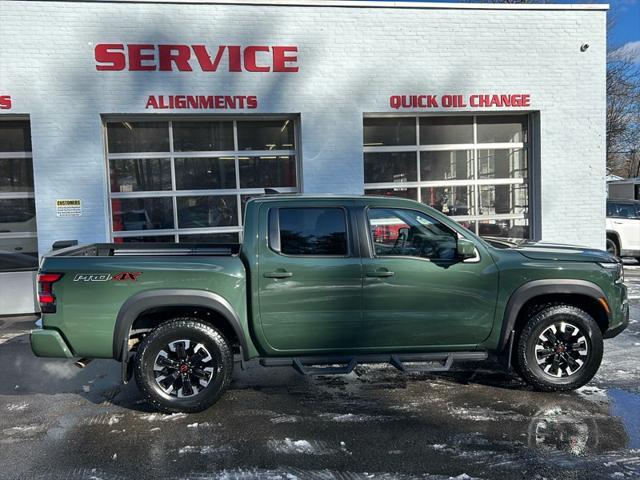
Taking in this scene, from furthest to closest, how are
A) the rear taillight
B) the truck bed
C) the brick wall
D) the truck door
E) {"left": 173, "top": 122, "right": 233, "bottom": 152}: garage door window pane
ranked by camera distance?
{"left": 173, "top": 122, "right": 233, "bottom": 152}: garage door window pane
the brick wall
the truck bed
the truck door
the rear taillight

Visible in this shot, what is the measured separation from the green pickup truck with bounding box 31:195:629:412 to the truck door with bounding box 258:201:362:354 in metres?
0.01

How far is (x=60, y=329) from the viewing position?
4422 millimetres

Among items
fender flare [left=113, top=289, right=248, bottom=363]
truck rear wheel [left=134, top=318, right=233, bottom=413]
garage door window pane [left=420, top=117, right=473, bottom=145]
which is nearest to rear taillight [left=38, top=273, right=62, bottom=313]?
fender flare [left=113, top=289, right=248, bottom=363]

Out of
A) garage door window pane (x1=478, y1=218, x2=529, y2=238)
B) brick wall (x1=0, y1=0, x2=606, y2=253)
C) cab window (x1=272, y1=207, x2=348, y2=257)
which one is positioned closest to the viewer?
cab window (x1=272, y1=207, x2=348, y2=257)

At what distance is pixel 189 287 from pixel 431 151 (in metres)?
7.34

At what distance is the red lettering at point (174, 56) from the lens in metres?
9.24

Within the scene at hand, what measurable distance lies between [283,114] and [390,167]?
2367 millimetres

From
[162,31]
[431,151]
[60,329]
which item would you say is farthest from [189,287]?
[431,151]

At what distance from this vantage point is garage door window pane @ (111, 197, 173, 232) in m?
9.63

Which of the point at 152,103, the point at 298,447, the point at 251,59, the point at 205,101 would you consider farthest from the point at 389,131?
the point at 298,447

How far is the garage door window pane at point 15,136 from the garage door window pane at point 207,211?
9.24ft

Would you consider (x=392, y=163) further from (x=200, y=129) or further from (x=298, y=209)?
(x=298, y=209)

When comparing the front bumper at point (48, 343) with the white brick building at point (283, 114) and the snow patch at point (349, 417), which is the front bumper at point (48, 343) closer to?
the snow patch at point (349, 417)

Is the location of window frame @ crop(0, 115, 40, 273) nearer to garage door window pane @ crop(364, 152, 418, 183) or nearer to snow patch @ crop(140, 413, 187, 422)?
snow patch @ crop(140, 413, 187, 422)
